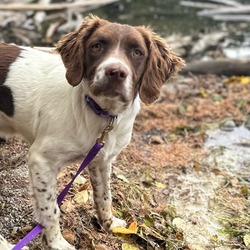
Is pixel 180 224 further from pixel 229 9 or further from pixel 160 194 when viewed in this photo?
pixel 229 9

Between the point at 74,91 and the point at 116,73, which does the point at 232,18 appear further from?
the point at 116,73

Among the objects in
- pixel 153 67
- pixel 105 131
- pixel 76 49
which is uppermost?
pixel 76 49

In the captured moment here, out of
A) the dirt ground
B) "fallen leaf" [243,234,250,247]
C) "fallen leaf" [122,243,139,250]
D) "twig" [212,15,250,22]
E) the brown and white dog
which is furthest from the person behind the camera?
"twig" [212,15,250,22]

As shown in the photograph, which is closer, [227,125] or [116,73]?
[116,73]

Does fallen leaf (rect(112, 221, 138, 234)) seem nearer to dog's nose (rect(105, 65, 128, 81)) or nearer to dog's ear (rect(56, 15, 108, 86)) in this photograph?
dog's ear (rect(56, 15, 108, 86))

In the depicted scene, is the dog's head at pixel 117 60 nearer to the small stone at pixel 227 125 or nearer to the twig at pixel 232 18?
the small stone at pixel 227 125

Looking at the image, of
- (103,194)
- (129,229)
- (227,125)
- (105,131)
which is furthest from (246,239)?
(227,125)

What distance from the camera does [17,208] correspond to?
13.1ft

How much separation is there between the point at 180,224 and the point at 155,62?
5.26 feet

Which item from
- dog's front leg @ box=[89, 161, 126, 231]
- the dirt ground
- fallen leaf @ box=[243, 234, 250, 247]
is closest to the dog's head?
dog's front leg @ box=[89, 161, 126, 231]

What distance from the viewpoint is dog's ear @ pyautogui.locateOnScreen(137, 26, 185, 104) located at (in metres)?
3.37

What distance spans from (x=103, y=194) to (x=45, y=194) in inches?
26.0

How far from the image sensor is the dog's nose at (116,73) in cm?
293

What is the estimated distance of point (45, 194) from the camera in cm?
347
